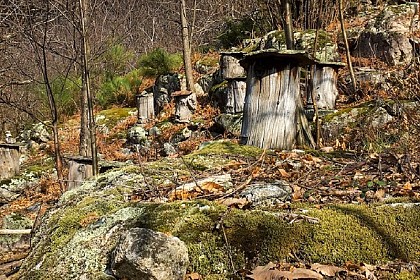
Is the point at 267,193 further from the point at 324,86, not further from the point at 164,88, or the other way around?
the point at 164,88

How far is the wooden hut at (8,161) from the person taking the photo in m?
8.57

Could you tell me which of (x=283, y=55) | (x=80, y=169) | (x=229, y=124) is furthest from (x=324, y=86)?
(x=80, y=169)

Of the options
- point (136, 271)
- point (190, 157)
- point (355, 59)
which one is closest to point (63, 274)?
point (136, 271)

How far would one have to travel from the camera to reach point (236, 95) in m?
8.73

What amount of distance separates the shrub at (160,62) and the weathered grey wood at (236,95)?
17.4ft

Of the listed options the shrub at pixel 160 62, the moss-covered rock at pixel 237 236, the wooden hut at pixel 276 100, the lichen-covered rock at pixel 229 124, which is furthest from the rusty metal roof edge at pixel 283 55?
the shrub at pixel 160 62

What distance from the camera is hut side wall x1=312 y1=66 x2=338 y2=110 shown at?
7125 mm

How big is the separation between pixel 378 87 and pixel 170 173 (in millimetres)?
6237

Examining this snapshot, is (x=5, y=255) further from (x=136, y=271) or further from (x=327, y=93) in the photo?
(x=327, y=93)

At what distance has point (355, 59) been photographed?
960 cm

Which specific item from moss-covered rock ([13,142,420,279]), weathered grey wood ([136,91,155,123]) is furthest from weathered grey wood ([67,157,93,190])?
weathered grey wood ([136,91,155,123])

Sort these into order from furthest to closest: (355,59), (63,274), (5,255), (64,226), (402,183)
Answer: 1. (355,59)
2. (5,255)
3. (402,183)
4. (64,226)
5. (63,274)

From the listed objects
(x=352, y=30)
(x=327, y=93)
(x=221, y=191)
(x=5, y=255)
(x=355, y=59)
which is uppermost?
(x=352, y=30)

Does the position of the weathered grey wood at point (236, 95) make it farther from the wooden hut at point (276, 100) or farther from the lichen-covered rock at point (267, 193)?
the lichen-covered rock at point (267, 193)
